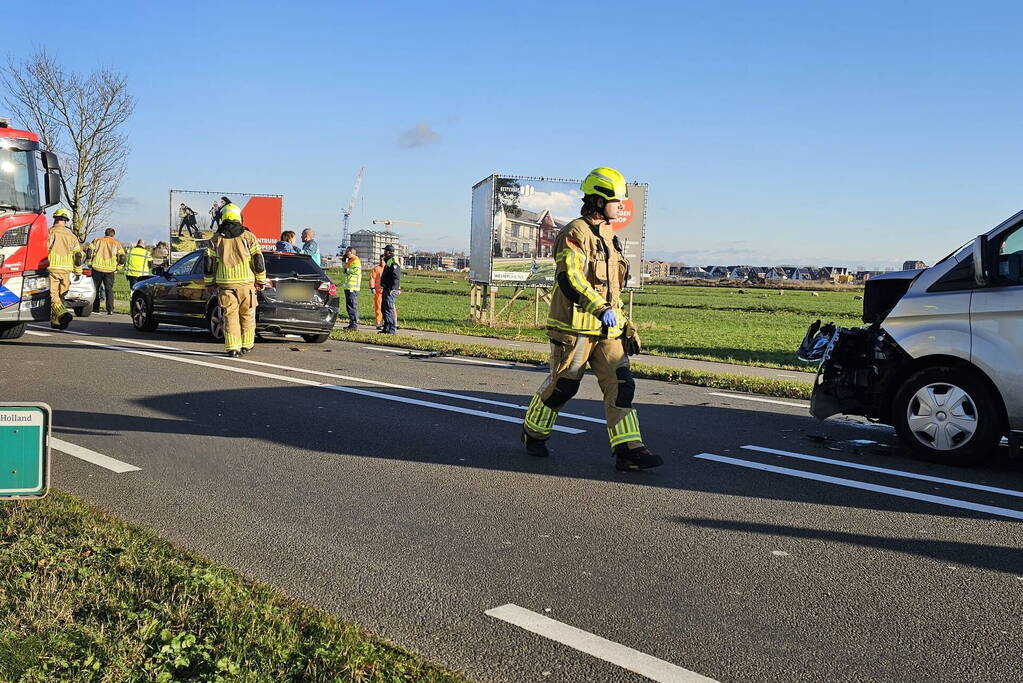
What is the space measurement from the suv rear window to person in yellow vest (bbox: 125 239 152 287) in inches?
396

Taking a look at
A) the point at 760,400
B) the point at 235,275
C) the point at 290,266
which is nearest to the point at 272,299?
the point at 290,266

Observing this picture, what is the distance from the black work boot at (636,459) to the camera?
657cm

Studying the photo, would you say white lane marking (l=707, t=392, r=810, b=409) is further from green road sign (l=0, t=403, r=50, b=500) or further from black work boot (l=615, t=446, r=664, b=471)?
green road sign (l=0, t=403, r=50, b=500)

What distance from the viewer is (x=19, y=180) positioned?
1326 cm

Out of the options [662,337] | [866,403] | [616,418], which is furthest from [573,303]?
[662,337]

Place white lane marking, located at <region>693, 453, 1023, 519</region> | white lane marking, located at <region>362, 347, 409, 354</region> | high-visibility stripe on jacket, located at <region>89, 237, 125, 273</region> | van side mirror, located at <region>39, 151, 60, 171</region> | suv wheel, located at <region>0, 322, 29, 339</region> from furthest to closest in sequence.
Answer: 1. high-visibility stripe on jacket, located at <region>89, 237, 125, 273</region>
2. white lane marking, located at <region>362, 347, 409, 354</region>
3. suv wheel, located at <region>0, 322, 29, 339</region>
4. van side mirror, located at <region>39, 151, 60, 171</region>
5. white lane marking, located at <region>693, 453, 1023, 519</region>

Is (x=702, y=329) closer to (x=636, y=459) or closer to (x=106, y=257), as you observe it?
(x=106, y=257)

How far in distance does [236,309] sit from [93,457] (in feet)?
22.0

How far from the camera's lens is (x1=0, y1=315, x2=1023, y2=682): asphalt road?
3740 mm

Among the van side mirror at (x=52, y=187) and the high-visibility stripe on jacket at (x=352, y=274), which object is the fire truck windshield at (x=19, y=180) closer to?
the van side mirror at (x=52, y=187)

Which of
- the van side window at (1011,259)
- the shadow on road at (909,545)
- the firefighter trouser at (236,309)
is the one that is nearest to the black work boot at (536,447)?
the shadow on road at (909,545)

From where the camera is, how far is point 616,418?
21.9 feet

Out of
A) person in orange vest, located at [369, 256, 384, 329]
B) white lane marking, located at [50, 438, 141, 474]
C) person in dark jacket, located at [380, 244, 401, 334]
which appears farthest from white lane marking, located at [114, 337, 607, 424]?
person in orange vest, located at [369, 256, 384, 329]

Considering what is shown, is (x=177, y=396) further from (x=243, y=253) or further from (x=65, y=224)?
(x=65, y=224)
